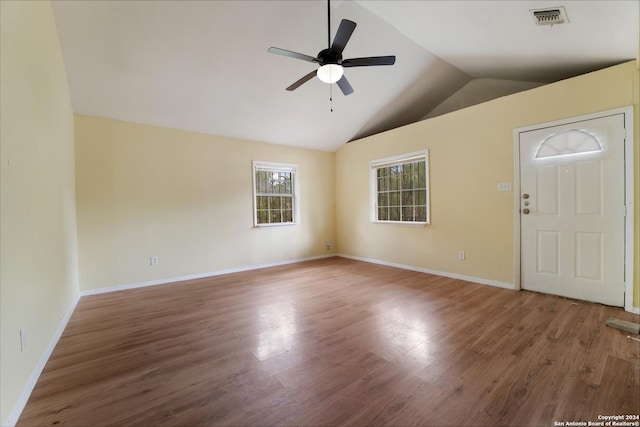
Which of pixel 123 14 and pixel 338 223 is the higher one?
pixel 123 14

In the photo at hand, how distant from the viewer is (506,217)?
346cm

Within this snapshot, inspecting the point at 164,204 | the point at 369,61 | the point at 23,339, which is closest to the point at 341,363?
the point at 23,339

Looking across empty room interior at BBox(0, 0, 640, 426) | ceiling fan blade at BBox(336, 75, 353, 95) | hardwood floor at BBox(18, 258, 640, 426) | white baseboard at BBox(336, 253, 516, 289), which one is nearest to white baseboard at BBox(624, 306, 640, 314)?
empty room interior at BBox(0, 0, 640, 426)

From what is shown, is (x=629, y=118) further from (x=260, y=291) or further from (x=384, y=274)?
(x=260, y=291)

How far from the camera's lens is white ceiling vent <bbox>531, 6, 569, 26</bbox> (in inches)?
90.0

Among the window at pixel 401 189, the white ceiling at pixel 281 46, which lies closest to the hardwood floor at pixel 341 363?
the window at pixel 401 189

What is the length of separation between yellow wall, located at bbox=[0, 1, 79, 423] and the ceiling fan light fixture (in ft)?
6.69

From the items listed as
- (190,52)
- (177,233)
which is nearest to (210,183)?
(177,233)

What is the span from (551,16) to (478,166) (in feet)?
5.83

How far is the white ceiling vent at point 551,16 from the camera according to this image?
7.50ft

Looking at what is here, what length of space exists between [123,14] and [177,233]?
9.35ft

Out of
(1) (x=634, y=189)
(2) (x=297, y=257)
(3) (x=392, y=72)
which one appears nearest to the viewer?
(1) (x=634, y=189)

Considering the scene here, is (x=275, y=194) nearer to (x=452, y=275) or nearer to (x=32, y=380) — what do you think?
(x=452, y=275)

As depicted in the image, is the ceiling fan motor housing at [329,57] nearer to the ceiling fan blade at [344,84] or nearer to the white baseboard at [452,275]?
the ceiling fan blade at [344,84]
